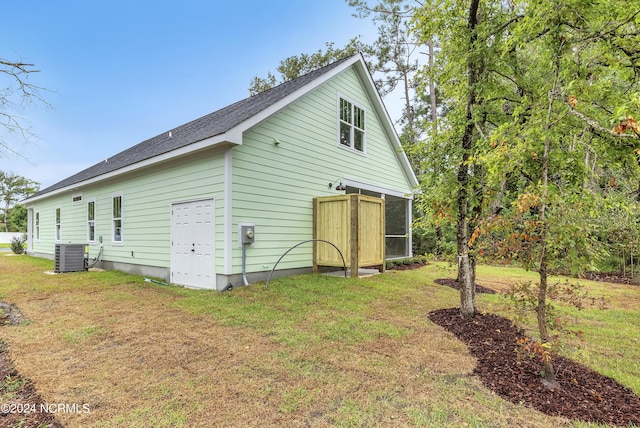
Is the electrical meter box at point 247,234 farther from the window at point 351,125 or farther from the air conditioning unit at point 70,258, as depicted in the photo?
the air conditioning unit at point 70,258

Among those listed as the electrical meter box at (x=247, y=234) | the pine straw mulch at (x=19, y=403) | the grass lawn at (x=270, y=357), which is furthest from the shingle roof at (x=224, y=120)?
the pine straw mulch at (x=19, y=403)

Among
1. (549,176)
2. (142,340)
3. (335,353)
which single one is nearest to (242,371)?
(335,353)

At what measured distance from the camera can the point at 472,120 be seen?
4.23 metres

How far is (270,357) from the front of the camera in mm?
3445

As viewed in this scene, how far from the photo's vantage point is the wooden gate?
24.8 ft

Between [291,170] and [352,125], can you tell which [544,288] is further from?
[352,125]

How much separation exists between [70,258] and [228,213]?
6.85 m

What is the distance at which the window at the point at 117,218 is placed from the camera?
9.91 m

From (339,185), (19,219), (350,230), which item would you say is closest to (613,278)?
(350,230)

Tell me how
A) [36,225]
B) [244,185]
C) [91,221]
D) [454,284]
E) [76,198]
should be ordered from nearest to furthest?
[244,185]
[454,284]
[91,221]
[76,198]
[36,225]

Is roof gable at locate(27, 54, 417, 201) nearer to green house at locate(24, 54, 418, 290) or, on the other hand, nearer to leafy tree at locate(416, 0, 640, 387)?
green house at locate(24, 54, 418, 290)

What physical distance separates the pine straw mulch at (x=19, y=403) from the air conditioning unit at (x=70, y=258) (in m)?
7.50

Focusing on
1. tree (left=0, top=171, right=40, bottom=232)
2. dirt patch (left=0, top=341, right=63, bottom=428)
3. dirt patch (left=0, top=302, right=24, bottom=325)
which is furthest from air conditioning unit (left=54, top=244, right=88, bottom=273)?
tree (left=0, top=171, right=40, bottom=232)

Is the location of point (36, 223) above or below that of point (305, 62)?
Answer: below
